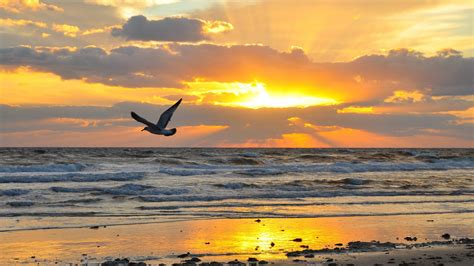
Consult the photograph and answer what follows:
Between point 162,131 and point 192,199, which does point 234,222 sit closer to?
point 162,131

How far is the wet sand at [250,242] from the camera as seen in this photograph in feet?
39.8

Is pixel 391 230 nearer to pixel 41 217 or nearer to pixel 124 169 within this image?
pixel 41 217

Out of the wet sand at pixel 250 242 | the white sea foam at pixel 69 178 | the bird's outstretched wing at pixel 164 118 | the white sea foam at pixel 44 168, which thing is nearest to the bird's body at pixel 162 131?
the bird's outstretched wing at pixel 164 118

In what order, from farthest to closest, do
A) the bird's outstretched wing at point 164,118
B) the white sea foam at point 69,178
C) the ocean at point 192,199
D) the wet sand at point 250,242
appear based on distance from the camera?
the white sea foam at point 69,178 → the ocean at point 192,199 → the bird's outstretched wing at point 164,118 → the wet sand at point 250,242

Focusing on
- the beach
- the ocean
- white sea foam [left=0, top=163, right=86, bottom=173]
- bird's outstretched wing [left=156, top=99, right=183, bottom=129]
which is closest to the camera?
the beach

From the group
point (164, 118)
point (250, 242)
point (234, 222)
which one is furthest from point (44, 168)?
point (250, 242)

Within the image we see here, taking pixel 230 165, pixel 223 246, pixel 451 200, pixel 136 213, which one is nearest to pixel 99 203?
pixel 136 213

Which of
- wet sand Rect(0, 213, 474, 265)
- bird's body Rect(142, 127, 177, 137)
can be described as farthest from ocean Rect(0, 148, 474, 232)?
bird's body Rect(142, 127, 177, 137)

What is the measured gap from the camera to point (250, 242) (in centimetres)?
1394

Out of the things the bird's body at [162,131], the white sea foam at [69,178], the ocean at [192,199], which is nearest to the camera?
the bird's body at [162,131]

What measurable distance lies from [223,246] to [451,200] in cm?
1276

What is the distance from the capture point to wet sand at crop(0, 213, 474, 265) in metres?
12.1

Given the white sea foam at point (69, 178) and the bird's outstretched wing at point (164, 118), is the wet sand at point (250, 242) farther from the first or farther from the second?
the white sea foam at point (69, 178)

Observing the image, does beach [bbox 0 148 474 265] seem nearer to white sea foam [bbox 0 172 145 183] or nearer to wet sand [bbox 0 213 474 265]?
wet sand [bbox 0 213 474 265]
